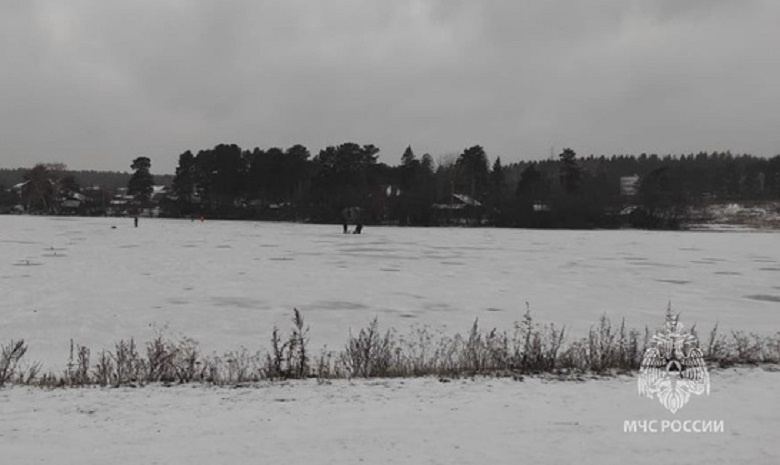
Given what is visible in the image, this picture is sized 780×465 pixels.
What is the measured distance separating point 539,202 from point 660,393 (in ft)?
262

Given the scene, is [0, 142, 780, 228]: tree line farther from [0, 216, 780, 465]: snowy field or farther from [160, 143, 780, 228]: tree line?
[0, 216, 780, 465]: snowy field

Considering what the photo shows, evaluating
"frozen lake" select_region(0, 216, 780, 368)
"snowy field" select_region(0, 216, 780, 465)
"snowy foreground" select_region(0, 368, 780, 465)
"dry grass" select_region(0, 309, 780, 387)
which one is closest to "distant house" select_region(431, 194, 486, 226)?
"frozen lake" select_region(0, 216, 780, 368)

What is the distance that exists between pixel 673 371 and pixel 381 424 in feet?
12.5

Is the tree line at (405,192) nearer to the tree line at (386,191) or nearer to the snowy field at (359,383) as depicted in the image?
the tree line at (386,191)

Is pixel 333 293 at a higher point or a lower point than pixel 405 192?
lower

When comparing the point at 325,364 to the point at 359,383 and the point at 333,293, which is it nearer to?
the point at 359,383

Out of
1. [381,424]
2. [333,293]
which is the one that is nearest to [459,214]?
[333,293]

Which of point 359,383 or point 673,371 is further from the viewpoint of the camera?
point 673,371

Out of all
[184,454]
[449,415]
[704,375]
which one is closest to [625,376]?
[704,375]

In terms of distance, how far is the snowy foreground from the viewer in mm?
4160

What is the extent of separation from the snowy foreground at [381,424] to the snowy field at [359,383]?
20 millimetres

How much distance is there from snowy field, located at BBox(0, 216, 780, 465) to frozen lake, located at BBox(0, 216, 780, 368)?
0.24 ft

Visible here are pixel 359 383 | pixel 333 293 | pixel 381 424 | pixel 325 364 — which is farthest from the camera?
pixel 333 293

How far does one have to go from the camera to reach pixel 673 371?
6.73 metres
